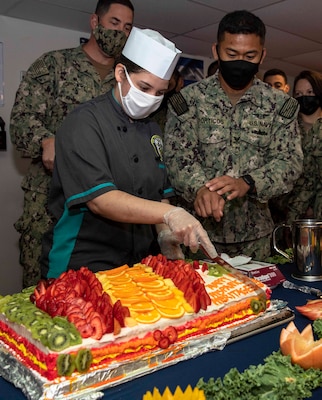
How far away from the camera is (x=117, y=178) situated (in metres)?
1.74

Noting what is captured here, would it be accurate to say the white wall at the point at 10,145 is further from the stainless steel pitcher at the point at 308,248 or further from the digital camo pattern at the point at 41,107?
the stainless steel pitcher at the point at 308,248

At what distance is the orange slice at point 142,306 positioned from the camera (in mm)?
1287

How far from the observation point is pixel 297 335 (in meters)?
1.20

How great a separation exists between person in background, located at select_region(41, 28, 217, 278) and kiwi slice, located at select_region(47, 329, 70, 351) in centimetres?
54

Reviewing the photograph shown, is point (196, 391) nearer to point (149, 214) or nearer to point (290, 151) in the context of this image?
point (149, 214)

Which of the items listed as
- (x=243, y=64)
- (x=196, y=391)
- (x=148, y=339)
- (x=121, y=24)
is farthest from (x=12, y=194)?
(x=196, y=391)

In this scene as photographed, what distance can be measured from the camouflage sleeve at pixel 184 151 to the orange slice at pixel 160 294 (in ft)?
2.73

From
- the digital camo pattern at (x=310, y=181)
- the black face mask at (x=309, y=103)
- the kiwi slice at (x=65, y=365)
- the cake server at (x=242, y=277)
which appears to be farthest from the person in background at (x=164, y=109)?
the kiwi slice at (x=65, y=365)

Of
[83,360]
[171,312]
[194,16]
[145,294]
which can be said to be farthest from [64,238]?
[194,16]

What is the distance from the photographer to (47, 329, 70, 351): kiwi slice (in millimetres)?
1092

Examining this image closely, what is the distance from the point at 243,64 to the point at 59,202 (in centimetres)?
115

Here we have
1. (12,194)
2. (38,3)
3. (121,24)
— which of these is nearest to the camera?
(121,24)

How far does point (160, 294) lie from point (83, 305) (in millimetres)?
256

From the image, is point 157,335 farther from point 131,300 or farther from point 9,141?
point 9,141
